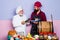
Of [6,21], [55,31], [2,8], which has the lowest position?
[55,31]

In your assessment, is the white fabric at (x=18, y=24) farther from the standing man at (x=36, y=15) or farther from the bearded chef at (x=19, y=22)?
the standing man at (x=36, y=15)

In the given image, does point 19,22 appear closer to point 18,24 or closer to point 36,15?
point 18,24

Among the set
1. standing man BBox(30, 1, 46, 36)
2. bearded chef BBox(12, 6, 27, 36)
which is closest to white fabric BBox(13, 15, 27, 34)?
bearded chef BBox(12, 6, 27, 36)

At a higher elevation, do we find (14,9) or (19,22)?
(14,9)

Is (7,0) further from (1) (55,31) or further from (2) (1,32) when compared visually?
(1) (55,31)

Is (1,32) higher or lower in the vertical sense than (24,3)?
lower

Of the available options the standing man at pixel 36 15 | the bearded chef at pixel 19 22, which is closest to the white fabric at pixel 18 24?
the bearded chef at pixel 19 22

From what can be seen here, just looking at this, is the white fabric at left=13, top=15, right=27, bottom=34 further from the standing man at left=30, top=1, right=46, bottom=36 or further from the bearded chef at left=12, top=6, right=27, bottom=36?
the standing man at left=30, top=1, right=46, bottom=36

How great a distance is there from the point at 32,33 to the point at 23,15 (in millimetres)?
196

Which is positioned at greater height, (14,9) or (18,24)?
(14,9)

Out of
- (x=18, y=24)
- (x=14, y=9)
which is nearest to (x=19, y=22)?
(x=18, y=24)

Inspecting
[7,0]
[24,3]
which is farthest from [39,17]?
[7,0]

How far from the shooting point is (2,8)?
194 centimetres

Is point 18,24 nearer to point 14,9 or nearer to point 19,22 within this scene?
point 19,22
